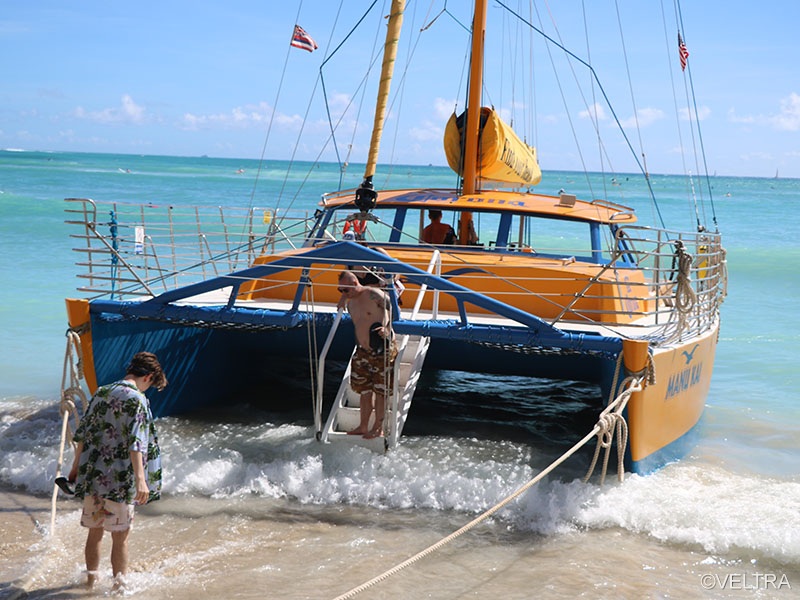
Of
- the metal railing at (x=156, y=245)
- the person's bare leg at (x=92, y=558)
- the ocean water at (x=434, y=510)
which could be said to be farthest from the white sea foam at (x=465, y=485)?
the person's bare leg at (x=92, y=558)

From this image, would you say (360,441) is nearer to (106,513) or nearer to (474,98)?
(106,513)

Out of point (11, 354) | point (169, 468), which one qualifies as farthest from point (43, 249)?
point (169, 468)

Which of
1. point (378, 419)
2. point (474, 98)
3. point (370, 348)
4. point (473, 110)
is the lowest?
point (378, 419)

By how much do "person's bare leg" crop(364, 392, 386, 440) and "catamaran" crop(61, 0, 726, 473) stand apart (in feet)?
0.36

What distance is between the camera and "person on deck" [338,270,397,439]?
23.2ft

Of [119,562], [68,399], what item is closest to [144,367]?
[119,562]

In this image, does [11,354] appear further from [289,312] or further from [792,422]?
[792,422]

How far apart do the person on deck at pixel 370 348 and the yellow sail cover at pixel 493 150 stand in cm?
335

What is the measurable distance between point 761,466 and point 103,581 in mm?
6155

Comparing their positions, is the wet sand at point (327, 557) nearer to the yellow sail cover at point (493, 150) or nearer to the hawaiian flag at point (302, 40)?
the yellow sail cover at point (493, 150)

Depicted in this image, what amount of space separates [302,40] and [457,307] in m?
4.83

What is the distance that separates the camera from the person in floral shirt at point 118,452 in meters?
4.85

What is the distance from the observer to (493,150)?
32.6 ft

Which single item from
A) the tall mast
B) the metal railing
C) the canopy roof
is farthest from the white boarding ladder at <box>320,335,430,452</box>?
the tall mast
